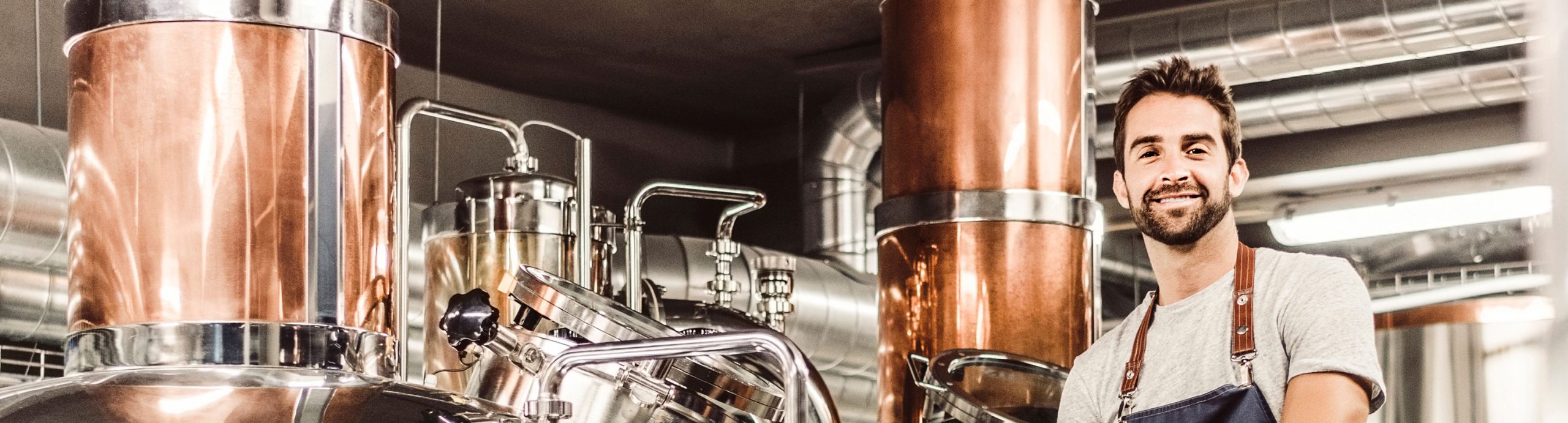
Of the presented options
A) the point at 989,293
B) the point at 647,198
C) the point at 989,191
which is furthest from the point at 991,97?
the point at 647,198

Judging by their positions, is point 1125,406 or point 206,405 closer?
point 206,405

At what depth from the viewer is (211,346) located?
2.01 metres

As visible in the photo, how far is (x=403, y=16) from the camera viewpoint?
636 centimetres

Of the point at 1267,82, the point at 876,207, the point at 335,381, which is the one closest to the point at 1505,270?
the point at 1267,82

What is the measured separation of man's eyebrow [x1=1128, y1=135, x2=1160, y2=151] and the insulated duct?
3.15 m

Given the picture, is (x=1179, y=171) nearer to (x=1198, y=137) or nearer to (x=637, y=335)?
(x=1198, y=137)

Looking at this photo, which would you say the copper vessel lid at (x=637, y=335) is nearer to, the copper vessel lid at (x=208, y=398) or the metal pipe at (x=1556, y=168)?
the copper vessel lid at (x=208, y=398)

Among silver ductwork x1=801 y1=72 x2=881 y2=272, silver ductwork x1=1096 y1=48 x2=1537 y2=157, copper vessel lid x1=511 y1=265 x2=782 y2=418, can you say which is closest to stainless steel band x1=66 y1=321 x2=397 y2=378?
copper vessel lid x1=511 y1=265 x2=782 y2=418

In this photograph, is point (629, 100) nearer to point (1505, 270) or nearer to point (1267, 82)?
point (1267, 82)

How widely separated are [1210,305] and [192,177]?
4.52 feet

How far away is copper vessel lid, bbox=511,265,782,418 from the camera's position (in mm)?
2795

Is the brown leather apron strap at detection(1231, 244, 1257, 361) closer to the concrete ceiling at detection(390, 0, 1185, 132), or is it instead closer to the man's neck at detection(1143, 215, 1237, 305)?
the man's neck at detection(1143, 215, 1237, 305)

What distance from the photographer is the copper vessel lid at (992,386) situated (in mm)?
3062

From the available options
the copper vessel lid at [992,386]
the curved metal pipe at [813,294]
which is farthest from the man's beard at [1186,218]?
the curved metal pipe at [813,294]
